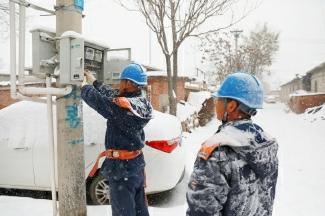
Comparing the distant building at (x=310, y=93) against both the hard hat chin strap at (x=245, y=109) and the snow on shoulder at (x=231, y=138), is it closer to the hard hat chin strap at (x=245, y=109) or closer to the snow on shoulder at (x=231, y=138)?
the hard hat chin strap at (x=245, y=109)

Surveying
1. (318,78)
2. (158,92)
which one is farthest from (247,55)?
(158,92)

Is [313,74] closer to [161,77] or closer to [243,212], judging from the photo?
[161,77]

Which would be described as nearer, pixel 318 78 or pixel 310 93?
pixel 310 93

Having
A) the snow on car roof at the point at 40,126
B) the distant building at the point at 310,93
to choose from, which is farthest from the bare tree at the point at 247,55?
the snow on car roof at the point at 40,126

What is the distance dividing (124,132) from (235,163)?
1.58 m

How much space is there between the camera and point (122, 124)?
3.17m

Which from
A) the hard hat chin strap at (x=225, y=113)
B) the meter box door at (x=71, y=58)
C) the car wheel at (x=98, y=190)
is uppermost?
the meter box door at (x=71, y=58)

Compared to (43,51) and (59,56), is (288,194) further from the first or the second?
(43,51)

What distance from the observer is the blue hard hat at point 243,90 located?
6.46 feet

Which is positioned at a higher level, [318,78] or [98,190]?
[318,78]

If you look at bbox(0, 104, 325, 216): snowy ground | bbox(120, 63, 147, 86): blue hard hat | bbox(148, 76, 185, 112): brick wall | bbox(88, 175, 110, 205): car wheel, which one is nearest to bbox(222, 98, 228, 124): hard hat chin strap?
bbox(120, 63, 147, 86): blue hard hat

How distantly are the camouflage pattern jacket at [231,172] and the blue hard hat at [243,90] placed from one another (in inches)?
4.7

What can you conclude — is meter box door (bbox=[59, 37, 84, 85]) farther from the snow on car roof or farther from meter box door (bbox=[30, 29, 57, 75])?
the snow on car roof

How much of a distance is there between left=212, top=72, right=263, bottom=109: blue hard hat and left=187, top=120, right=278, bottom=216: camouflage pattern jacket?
0.39 ft
